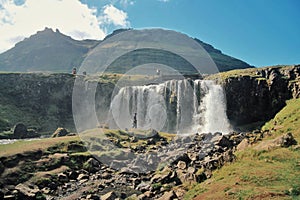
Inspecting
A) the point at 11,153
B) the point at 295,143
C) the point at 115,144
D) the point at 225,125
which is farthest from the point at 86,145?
the point at 225,125

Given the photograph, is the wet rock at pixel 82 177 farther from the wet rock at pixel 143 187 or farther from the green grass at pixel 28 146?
the green grass at pixel 28 146

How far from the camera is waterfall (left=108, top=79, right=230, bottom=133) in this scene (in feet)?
283

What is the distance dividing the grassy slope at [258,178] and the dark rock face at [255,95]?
62310 millimetres

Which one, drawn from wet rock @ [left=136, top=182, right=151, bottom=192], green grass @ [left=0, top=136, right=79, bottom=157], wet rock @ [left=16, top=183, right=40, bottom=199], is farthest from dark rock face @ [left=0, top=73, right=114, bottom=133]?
wet rock @ [left=136, top=182, right=151, bottom=192]

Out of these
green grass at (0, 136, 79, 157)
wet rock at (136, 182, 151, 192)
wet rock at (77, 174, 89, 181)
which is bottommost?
wet rock at (77, 174, 89, 181)

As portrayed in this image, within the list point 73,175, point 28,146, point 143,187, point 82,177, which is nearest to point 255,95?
point 82,177

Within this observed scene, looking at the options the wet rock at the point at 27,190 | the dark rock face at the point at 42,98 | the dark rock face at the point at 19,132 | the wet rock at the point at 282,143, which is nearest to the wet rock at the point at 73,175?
the wet rock at the point at 27,190

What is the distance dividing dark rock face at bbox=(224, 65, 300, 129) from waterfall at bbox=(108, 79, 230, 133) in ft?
12.4

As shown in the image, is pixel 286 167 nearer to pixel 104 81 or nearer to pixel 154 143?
pixel 154 143

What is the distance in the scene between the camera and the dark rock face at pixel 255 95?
86.9 meters

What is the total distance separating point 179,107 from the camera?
294ft

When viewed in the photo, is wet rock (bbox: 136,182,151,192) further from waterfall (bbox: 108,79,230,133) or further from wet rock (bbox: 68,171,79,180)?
waterfall (bbox: 108,79,230,133)

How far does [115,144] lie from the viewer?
5494cm

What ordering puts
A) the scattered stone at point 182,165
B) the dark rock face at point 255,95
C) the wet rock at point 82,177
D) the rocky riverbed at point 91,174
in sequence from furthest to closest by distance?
the dark rock face at point 255,95, the wet rock at point 82,177, the scattered stone at point 182,165, the rocky riverbed at point 91,174
